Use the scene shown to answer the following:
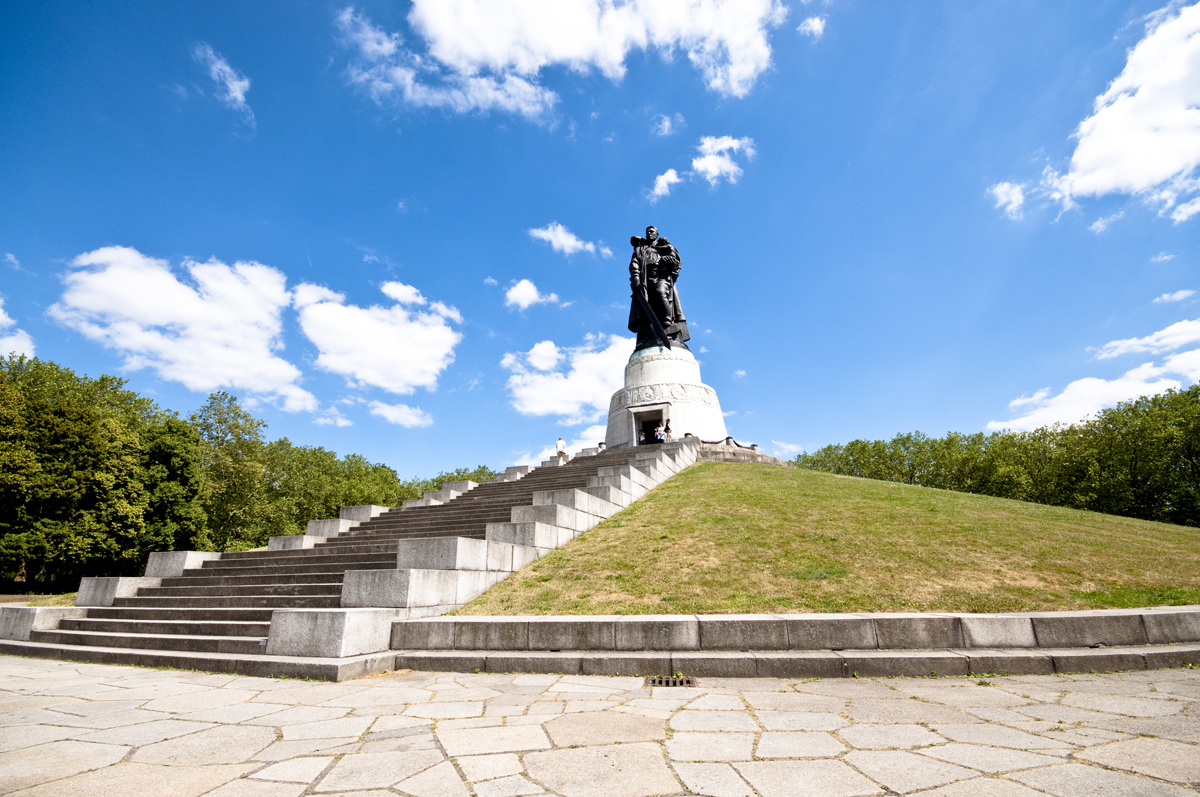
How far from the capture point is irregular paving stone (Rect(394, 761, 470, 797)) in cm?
305

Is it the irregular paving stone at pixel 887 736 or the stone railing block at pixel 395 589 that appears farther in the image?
the stone railing block at pixel 395 589

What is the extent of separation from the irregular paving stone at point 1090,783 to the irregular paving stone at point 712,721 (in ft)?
5.56

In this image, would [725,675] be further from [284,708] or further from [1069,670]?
[284,708]

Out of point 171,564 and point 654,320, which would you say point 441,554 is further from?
point 654,320

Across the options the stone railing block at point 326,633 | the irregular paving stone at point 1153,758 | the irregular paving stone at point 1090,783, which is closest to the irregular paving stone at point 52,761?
the stone railing block at point 326,633

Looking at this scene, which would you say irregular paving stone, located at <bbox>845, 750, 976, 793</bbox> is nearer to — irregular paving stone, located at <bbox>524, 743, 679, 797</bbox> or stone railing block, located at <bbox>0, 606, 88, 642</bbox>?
irregular paving stone, located at <bbox>524, 743, 679, 797</bbox>

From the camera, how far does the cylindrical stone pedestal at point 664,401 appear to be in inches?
1081

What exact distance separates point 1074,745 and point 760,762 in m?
2.08

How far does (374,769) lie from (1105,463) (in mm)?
44993

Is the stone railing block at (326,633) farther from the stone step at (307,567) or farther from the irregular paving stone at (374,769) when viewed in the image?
the irregular paving stone at (374,769)

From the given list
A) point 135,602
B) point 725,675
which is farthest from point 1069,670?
point 135,602

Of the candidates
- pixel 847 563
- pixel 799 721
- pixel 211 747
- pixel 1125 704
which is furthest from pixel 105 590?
pixel 1125 704

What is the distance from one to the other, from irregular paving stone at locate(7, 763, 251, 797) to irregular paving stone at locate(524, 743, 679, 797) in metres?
1.85

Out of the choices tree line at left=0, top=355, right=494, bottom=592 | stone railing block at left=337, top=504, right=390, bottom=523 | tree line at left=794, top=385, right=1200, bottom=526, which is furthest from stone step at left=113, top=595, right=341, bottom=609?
tree line at left=794, top=385, right=1200, bottom=526
